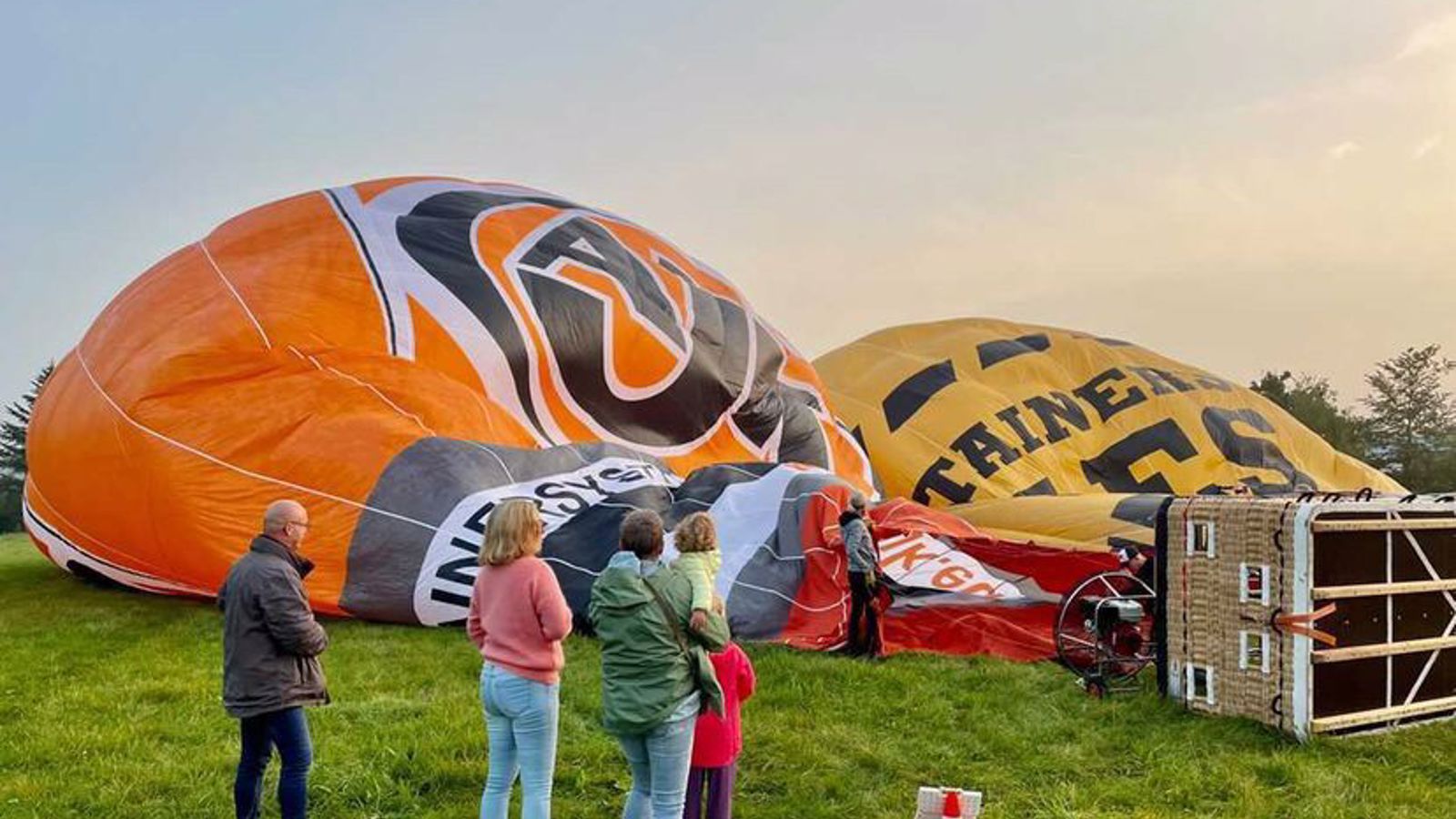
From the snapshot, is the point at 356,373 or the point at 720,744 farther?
the point at 356,373

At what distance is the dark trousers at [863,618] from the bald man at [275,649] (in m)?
3.58

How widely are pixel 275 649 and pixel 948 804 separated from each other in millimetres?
2042

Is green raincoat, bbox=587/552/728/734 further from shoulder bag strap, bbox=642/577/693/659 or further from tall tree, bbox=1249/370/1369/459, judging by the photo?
tall tree, bbox=1249/370/1369/459

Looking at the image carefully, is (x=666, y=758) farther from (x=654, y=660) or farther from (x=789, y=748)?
(x=789, y=748)

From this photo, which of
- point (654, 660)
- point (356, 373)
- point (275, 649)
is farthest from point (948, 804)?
point (356, 373)

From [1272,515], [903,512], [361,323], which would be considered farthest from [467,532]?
[1272,515]

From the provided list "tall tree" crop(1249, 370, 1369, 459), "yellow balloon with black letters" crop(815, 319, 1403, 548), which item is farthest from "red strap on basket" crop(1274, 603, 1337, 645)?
"tall tree" crop(1249, 370, 1369, 459)

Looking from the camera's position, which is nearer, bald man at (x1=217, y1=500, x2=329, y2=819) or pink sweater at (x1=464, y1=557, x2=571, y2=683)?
pink sweater at (x1=464, y1=557, x2=571, y2=683)

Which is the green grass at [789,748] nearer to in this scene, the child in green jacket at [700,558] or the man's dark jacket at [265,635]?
the man's dark jacket at [265,635]

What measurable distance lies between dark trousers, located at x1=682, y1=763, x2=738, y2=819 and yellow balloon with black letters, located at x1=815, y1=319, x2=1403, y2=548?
9460 millimetres

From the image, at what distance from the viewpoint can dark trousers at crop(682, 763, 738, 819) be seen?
3.67 m

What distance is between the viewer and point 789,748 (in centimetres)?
502

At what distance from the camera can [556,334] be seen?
9.84 metres

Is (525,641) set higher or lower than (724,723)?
higher
